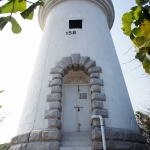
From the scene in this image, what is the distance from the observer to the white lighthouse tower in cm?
484

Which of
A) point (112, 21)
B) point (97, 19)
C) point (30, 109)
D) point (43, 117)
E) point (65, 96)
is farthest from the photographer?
point (112, 21)

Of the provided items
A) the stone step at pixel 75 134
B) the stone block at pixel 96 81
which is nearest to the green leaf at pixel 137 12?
the stone block at pixel 96 81

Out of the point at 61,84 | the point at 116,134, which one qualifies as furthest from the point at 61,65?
the point at 116,134

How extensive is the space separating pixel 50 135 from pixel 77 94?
69.9 inches

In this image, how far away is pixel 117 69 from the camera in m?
6.71

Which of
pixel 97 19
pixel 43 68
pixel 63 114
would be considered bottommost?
pixel 63 114

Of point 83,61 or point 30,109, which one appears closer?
point 30,109

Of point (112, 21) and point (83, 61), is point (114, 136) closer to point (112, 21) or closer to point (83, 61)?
point (83, 61)

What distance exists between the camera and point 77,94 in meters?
6.06

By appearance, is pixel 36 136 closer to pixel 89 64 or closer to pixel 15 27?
pixel 89 64

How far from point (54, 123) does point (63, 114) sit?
0.81 metres

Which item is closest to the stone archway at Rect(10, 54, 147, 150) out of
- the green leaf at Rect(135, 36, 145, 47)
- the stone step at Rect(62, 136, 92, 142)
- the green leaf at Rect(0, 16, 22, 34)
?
the stone step at Rect(62, 136, 92, 142)

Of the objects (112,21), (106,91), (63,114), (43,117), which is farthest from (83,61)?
(112,21)

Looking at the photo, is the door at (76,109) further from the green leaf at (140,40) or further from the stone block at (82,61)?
the green leaf at (140,40)
